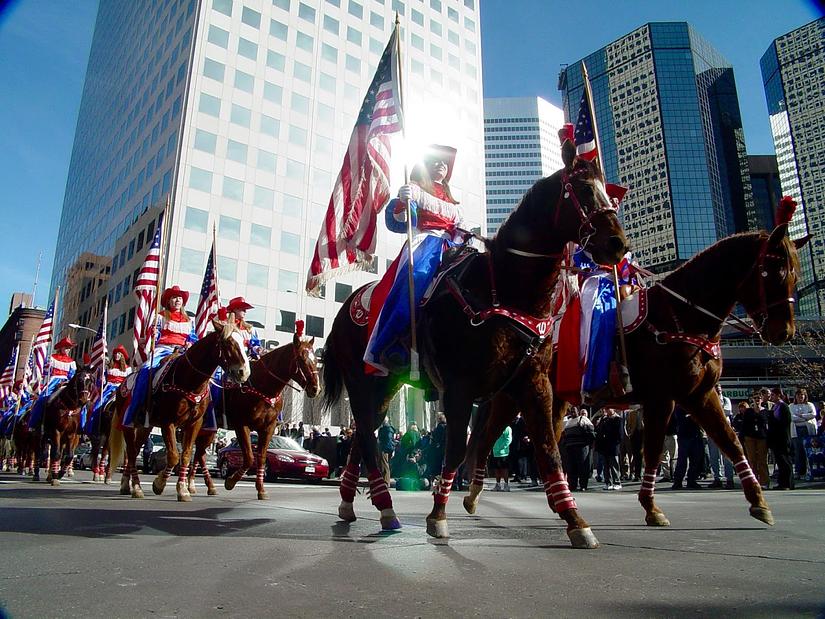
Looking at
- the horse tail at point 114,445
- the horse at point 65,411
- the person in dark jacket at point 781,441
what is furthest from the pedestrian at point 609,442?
the horse at point 65,411

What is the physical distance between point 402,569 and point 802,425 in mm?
16327

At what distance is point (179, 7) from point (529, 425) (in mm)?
59281

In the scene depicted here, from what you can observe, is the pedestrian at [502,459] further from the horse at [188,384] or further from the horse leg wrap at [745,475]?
the horse leg wrap at [745,475]

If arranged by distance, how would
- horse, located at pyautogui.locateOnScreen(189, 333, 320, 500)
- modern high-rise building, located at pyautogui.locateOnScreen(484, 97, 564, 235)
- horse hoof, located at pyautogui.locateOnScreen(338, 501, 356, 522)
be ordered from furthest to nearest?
modern high-rise building, located at pyautogui.locateOnScreen(484, 97, 564, 235), horse, located at pyautogui.locateOnScreen(189, 333, 320, 500), horse hoof, located at pyautogui.locateOnScreen(338, 501, 356, 522)

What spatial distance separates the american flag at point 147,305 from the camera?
11.5 m

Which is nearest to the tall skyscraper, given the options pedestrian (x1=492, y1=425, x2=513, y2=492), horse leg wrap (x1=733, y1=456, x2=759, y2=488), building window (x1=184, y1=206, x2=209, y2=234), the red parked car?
building window (x1=184, y1=206, x2=209, y2=234)

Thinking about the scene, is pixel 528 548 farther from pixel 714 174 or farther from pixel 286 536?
pixel 714 174

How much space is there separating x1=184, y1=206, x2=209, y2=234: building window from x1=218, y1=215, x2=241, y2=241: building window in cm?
110

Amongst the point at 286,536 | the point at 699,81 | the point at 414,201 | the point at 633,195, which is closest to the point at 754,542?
the point at 286,536

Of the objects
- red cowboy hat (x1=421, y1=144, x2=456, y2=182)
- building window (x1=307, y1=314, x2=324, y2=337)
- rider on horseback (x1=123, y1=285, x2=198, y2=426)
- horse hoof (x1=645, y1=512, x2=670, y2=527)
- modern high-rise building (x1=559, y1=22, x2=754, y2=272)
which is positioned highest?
modern high-rise building (x1=559, y1=22, x2=754, y2=272)

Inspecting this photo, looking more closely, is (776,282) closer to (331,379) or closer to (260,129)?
(331,379)

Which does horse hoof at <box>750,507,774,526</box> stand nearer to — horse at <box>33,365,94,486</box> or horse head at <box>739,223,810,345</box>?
horse head at <box>739,223,810,345</box>

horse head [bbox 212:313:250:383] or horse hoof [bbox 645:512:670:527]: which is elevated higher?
horse head [bbox 212:313:250:383]

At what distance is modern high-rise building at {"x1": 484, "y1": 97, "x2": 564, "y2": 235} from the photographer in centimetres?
17100
